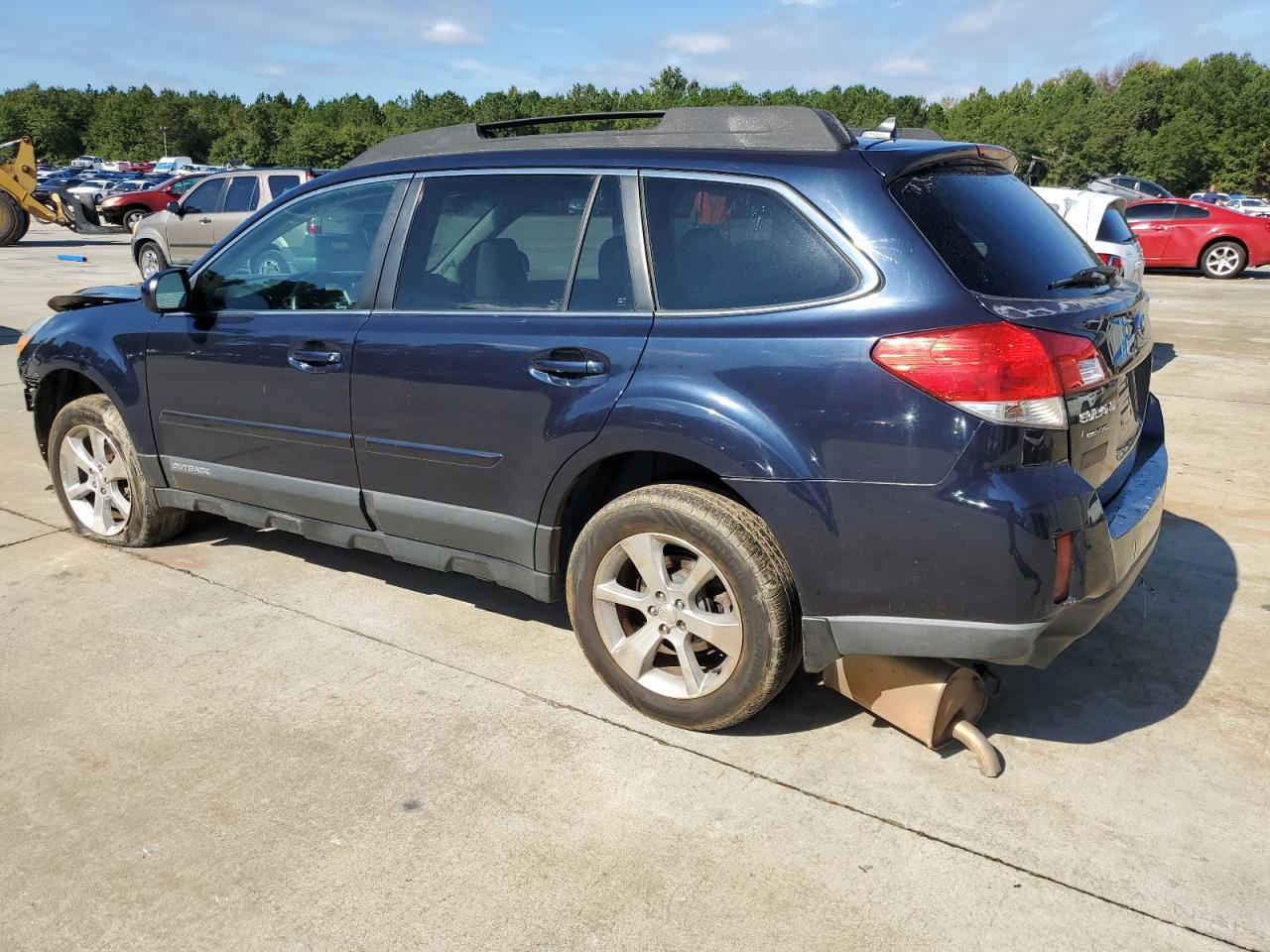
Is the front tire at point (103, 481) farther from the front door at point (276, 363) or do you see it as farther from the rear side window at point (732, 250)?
the rear side window at point (732, 250)

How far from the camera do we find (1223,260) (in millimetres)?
19797

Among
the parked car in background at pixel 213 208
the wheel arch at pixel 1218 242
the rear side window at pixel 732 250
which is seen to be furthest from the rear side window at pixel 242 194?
the wheel arch at pixel 1218 242

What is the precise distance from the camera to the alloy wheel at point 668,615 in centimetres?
321

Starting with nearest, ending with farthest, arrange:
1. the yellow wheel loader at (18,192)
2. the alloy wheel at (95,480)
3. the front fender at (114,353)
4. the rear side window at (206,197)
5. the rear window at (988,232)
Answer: the rear window at (988,232) < the front fender at (114,353) < the alloy wheel at (95,480) < the rear side window at (206,197) < the yellow wheel loader at (18,192)

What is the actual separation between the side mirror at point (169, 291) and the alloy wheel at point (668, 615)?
7.33 ft

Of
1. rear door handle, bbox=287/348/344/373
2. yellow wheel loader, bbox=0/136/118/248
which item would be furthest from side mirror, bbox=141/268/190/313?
yellow wheel loader, bbox=0/136/118/248

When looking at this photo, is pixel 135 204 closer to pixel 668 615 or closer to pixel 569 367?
pixel 569 367

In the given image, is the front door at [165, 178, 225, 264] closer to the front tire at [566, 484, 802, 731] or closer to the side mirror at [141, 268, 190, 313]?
the side mirror at [141, 268, 190, 313]

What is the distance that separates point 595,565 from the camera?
3.42 meters

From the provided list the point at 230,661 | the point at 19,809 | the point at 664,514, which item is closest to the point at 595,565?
the point at 664,514

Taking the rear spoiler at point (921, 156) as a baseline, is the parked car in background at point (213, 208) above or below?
below

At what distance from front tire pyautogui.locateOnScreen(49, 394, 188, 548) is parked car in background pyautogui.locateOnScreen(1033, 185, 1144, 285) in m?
8.39

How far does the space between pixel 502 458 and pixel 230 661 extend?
50.9 inches

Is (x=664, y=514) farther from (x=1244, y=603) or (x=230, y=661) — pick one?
(x=1244, y=603)
